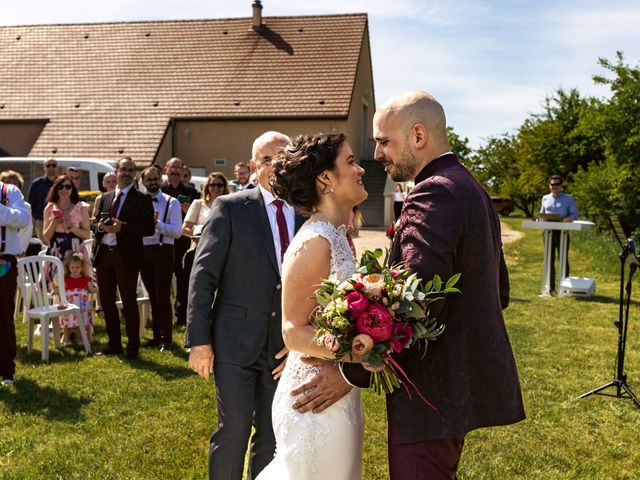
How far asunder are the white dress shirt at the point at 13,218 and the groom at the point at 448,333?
5.13 metres

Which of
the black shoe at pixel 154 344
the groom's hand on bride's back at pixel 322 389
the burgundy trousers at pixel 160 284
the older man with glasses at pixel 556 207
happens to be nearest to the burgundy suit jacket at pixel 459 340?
the groom's hand on bride's back at pixel 322 389

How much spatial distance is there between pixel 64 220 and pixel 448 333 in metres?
7.99

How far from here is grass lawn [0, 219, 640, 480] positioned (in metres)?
5.49

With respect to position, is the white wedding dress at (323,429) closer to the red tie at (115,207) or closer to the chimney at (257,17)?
the red tie at (115,207)

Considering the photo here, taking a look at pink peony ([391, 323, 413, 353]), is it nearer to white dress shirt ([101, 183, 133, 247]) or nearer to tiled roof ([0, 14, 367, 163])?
white dress shirt ([101, 183, 133, 247])

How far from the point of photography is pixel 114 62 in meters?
35.3

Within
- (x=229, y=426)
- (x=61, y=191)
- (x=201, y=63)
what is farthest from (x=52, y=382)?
(x=201, y=63)

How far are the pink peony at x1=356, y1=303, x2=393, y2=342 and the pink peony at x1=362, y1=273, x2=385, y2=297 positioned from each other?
57 millimetres

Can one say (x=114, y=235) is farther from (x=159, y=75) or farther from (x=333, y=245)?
(x=159, y=75)

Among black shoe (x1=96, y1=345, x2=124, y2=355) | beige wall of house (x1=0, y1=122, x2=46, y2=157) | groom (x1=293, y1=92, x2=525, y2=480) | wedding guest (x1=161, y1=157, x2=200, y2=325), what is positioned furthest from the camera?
beige wall of house (x1=0, y1=122, x2=46, y2=157)

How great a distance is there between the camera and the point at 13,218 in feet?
23.0

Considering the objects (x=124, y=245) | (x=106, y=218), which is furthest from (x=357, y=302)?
(x=124, y=245)

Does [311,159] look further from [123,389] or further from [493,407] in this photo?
[123,389]

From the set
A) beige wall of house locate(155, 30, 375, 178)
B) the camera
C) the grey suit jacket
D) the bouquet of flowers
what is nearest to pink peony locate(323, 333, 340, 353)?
the bouquet of flowers
